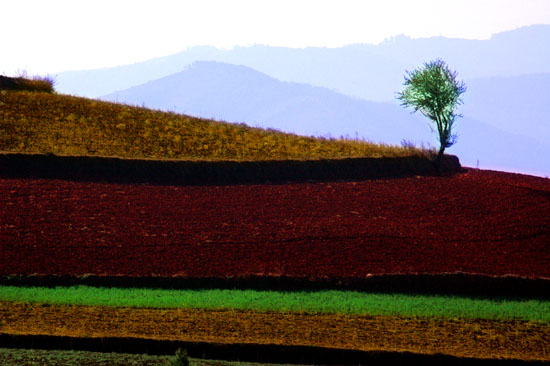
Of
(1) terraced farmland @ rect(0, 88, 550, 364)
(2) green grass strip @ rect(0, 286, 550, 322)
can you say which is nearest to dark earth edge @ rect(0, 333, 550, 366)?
(1) terraced farmland @ rect(0, 88, 550, 364)

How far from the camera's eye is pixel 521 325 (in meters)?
26.0

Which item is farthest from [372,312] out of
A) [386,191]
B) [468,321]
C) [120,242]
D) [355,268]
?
[386,191]

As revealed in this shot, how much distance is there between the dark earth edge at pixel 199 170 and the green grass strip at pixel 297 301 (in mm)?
12535

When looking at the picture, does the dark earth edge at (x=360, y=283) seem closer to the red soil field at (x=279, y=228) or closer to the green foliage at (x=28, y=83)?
the red soil field at (x=279, y=228)

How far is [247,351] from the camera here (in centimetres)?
2264

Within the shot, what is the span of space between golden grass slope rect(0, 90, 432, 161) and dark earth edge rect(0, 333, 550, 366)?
66.4 ft

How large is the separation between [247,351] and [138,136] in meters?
26.6

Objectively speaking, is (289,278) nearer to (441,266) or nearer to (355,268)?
(355,268)

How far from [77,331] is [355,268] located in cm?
1085

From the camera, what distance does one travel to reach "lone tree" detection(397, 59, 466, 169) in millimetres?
46250

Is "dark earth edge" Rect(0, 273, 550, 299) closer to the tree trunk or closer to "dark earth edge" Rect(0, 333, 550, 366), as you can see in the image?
"dark earth edge" Rect(0, 333, 550, 366)

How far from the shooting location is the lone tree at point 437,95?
46.2 meters

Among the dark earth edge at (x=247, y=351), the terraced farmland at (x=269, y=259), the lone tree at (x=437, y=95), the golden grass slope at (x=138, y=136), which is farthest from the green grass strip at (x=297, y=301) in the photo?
the lone tree at (x=437, y=95)

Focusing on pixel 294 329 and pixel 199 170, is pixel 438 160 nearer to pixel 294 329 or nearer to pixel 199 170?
pixel 199 170
